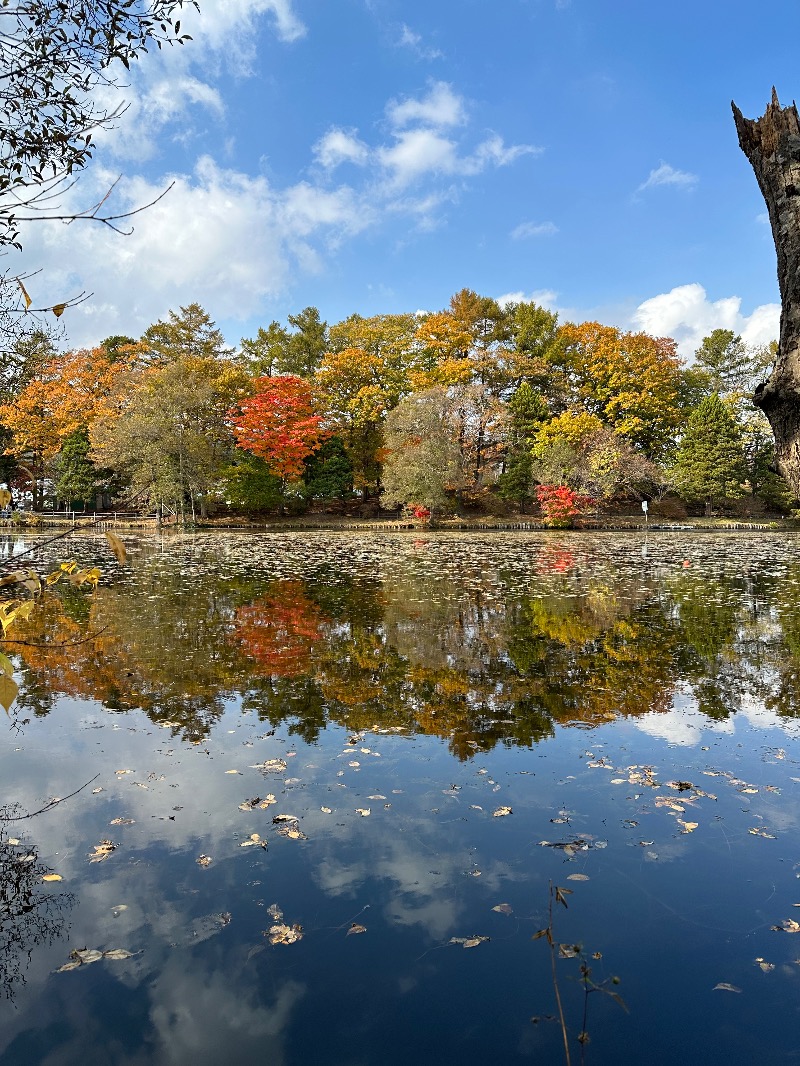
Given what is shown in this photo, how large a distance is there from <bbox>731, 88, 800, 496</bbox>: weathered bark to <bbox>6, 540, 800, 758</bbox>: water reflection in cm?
306

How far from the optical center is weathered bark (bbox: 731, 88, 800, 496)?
2.46 metres

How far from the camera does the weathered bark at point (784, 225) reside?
2.46m

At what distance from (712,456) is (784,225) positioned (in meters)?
39.0

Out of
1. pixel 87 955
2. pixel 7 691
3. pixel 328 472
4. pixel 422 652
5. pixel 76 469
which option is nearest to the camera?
pixel 7 691

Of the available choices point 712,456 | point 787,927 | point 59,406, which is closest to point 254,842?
point 787,927

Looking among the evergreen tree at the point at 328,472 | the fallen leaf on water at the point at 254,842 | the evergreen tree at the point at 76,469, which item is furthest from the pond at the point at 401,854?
the evergreen tree at the point at 76,469

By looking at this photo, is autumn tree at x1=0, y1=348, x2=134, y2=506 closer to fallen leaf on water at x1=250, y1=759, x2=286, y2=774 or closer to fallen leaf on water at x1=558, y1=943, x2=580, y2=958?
fallen leaf on water at x1=250, y1=759, x2=286, y2=774

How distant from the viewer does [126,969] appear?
2635mm

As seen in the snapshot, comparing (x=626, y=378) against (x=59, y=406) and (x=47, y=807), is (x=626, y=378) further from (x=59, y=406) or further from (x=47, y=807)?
(x=47, y=807)

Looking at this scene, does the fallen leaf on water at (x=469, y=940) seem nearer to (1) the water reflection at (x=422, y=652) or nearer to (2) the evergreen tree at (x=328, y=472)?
(1) the water reflection at (x=422, y=652)

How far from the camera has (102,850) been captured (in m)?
3.47

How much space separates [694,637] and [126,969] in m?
7.78

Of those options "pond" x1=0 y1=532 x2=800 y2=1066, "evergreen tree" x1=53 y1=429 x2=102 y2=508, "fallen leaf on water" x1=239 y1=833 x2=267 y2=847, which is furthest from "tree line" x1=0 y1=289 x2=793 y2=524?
"fallen leaf on water" x1=239 y1=833 x2=267 y2=847

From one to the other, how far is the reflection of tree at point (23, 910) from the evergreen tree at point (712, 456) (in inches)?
1558
